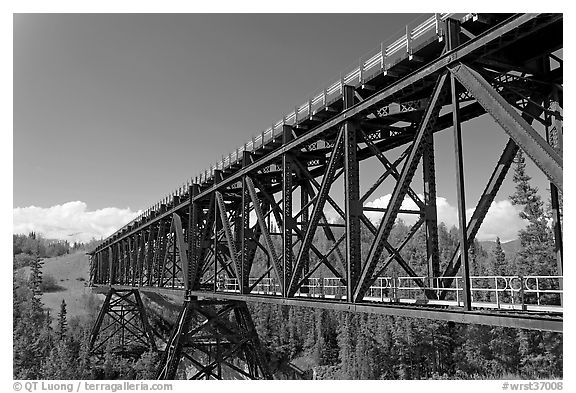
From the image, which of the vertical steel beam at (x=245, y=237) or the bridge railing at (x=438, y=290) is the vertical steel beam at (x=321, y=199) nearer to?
the bridge railing at (x=438, y=290)

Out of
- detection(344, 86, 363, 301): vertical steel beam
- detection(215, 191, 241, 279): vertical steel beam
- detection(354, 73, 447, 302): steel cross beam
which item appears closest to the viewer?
detection(354, 73, 447, 302): steel cross beam

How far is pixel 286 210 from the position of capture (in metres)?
20.5

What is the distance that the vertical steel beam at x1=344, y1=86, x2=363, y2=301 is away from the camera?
15.8 m

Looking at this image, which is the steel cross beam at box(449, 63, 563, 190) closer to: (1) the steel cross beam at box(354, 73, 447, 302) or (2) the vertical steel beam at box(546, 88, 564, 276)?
(1) the steel cross beam at box(354, 73, 447, 302)

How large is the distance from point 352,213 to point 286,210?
4897mm

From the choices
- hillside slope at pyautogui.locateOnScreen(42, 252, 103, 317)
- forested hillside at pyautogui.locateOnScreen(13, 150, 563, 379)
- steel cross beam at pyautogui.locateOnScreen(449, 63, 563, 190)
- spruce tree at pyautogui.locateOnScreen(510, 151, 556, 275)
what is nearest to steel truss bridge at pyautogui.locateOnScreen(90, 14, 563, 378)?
steel cross beam at pyautogui.locateOnScreen(449, 63, 563, 190)

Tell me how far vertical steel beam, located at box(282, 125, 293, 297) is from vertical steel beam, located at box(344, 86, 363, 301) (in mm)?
4385

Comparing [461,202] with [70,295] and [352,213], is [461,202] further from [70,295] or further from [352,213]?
[70,295]

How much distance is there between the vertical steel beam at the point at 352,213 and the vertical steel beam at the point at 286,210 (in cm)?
438

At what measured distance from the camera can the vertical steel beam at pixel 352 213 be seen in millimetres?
15773

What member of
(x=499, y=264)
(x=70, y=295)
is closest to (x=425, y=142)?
(x=499, y=264)

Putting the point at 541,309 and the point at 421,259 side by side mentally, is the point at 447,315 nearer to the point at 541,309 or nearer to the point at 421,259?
the point at 541,309

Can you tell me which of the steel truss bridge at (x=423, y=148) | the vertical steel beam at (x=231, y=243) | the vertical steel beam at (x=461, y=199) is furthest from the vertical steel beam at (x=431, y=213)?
the vertical steel beam at (x=231, y=243)
